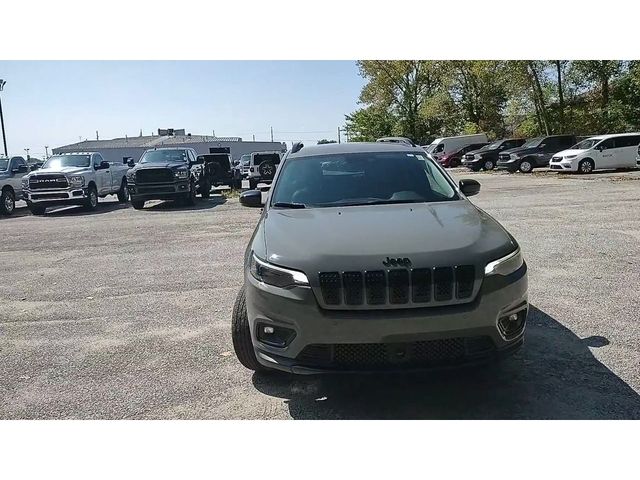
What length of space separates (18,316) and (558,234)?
8.07 meters

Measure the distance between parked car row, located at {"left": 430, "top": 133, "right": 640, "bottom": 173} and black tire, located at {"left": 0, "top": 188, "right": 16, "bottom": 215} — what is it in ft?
52.8

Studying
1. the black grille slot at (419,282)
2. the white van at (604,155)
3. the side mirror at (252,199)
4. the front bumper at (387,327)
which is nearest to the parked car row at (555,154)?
the white van at (604,155)

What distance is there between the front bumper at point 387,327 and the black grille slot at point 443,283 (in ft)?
0.22

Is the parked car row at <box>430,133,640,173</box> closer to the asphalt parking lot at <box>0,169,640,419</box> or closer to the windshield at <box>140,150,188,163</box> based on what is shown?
the windshield at <box>140,150,188,163</box>

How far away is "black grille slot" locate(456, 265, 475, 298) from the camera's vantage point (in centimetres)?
295

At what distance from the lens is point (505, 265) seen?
311 cm

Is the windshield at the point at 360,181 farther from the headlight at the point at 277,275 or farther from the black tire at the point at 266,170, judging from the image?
the black tire at the point at 266,170

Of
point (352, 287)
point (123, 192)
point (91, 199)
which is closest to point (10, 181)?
point (91, 199)

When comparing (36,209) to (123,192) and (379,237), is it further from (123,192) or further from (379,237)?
(379,237)

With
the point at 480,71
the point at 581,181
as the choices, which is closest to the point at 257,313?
the point at 581,181

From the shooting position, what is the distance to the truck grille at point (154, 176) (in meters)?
16.4
